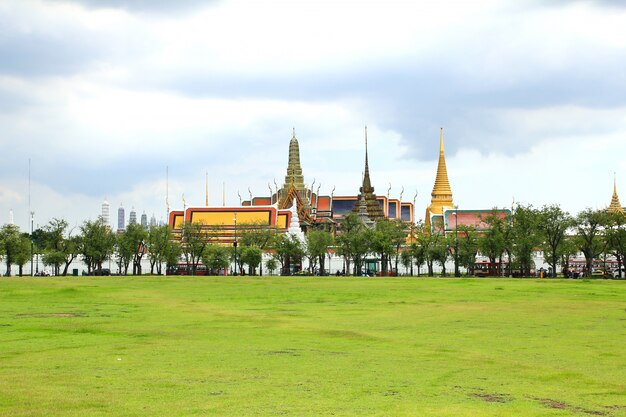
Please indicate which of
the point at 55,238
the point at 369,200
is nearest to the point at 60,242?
the point at 55,238

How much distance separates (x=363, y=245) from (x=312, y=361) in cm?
7641

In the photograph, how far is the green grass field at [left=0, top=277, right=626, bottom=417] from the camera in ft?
44.2

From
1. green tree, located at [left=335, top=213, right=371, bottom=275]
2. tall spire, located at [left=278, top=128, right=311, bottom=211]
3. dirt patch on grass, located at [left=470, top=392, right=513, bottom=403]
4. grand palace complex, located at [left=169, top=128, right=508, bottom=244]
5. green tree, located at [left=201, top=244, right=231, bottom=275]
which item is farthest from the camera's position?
tall spire, located at [left=278, top=128, right=311, bottom=211]

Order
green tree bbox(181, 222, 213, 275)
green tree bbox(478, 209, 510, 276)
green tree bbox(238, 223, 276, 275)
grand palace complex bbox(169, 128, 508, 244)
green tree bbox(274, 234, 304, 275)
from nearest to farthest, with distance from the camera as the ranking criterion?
green tree bbox(478, 209, 510, 276) → green tree bbox(274, 234, 304, 275) → green tree bbox(181, 222, 213, 275) → green tree bbox(238, 223, 276, 275) → grand palace complex bbox(169, 128, 508, 244)

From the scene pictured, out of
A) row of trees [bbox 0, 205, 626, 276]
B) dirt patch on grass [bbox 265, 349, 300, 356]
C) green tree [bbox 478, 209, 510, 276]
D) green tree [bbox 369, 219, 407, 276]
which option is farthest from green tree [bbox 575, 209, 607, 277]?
dirt patch on grass [bbox 265, 349, 300, 356]

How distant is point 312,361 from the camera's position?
18172 mm

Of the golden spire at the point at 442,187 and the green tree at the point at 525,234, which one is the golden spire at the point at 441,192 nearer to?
the golden spire at the point at 442,187

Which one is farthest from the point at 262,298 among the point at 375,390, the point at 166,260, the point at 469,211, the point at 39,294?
the point at 469,211

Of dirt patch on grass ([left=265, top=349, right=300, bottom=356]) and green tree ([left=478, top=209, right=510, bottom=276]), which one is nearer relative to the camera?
dirt patch on grass ([left=265, top=349, right=300, bottom=356])

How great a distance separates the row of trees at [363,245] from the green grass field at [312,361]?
51.3m

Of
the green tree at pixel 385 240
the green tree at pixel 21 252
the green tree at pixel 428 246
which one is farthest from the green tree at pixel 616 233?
the green tree at pixel 21 252

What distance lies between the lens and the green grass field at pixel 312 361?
13484 mm

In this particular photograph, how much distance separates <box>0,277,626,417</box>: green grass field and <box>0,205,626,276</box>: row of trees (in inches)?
2021

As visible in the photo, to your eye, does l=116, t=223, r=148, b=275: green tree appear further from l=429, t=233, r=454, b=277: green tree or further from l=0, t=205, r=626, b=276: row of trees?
l=429, t=233, r=454, b=277: green tree
